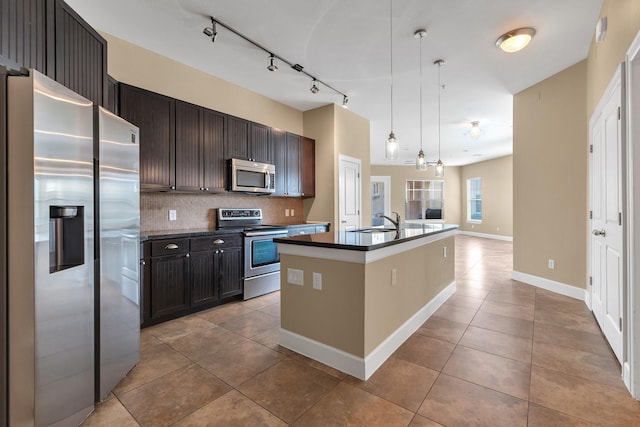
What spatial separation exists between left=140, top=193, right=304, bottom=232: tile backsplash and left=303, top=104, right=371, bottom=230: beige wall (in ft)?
2.23

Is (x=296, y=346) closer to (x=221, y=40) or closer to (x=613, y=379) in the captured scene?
(x=613, y=379)

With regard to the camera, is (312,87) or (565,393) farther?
(312,87)

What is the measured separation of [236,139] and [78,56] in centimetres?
212

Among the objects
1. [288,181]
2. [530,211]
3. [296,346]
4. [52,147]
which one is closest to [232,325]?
[296,346]

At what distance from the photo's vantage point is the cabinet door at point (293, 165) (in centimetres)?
474

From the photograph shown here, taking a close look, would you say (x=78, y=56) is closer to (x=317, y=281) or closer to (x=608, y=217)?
(x=317, y=281)

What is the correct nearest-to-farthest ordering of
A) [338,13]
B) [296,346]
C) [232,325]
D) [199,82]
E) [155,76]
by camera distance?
[296,346], [338,13], [232,325], [155,76], [199,82]

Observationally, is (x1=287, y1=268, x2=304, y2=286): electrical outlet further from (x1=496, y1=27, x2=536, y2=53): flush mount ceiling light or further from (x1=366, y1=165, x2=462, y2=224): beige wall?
(x1=366, y1=165, x2=462, y2=224): beige wall

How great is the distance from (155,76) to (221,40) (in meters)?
0.93

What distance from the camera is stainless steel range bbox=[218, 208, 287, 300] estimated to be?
12.1 feet

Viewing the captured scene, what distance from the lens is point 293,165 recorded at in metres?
4.80

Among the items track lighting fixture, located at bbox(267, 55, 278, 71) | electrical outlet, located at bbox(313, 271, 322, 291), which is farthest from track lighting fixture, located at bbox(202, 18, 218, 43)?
electrical outlet, located at bbox(313, 271, 322, 291)

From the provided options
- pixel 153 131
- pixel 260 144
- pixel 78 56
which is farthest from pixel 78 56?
pixel 260 144

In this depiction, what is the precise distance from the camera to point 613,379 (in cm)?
194
